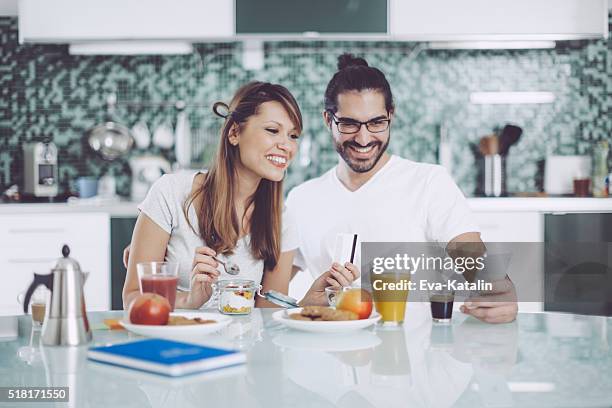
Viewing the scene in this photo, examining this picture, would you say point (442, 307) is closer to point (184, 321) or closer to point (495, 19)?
point (184, 321)

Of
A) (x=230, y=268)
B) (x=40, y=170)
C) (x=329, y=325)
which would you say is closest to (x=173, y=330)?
(x=329, y=325)

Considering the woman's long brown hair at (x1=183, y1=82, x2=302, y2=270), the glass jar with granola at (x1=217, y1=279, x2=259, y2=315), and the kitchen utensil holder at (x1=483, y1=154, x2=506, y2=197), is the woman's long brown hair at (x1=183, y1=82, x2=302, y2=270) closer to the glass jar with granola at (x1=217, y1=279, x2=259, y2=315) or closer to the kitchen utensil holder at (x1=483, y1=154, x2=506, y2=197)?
the glass jar with granola at (x1=217, y1=279, x2=259, y2=315)

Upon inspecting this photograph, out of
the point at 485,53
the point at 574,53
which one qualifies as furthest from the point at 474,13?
the point at 574,53

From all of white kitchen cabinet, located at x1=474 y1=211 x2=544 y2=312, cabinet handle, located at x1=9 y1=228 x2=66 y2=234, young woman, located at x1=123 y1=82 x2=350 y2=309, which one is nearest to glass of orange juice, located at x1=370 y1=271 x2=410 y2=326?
young woman, located at x1=123 y1=82 x2=350 y2=309

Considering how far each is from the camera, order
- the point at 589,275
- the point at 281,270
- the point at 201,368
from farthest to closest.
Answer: the point at 589,275
the point at 281,270
the point at 201,368

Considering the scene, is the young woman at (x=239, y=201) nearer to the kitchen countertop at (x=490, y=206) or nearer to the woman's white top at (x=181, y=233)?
the woman's white top at (x=181, y=233)

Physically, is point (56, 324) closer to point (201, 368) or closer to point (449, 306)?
point (201, 368)

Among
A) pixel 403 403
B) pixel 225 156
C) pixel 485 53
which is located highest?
pixel 485 53

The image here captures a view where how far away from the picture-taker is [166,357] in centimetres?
134

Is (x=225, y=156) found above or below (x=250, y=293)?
above

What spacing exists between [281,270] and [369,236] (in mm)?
434

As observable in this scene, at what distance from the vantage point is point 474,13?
4.27m

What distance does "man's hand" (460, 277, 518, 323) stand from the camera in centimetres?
190

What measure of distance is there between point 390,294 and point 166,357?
67 cm
